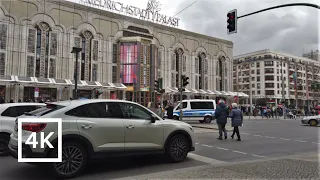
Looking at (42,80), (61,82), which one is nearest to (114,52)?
(61,82)

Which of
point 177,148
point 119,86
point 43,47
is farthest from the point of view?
point 119,86

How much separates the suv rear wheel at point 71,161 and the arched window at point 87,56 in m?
34.6

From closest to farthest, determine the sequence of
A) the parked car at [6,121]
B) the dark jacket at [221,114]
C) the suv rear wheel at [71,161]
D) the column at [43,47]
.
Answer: the suv rear wheel at [71,161] < the parked car at [6,121] < the dark jacket at [221,114] < the column at [43,47]

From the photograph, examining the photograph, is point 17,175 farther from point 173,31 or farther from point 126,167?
point 173,31

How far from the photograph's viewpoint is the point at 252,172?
6246 millimetres

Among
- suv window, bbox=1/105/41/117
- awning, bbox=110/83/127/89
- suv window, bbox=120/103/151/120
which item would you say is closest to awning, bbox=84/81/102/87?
awning, bbox=110/83/127/89

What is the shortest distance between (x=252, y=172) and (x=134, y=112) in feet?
10.1

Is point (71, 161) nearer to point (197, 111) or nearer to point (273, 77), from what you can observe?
point (197, 111)

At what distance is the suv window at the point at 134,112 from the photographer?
701cm

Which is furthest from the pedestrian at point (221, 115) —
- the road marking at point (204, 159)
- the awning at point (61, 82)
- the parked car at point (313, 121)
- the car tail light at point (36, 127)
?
the awning at point (61, 82)

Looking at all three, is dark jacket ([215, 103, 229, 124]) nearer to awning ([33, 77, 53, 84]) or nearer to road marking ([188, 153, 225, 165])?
road marking ([188, 153, 225, 165])

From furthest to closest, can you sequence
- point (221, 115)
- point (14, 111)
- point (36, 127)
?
point (221, 115) < point (14, 111) < point (36, 127)

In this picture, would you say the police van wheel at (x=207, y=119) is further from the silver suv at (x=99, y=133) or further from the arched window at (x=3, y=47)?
the arched window at (x=3, y=47)

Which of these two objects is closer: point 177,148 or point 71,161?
point 71,161
